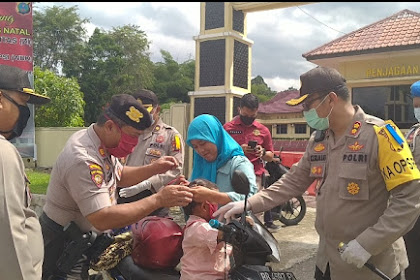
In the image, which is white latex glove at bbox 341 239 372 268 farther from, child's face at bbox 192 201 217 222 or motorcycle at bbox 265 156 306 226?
motorcycle at bbox 265 156 306 226

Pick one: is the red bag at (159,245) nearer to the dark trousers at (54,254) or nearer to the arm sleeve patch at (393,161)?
the dark trousers at (54,254)

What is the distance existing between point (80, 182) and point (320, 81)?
4.31ft

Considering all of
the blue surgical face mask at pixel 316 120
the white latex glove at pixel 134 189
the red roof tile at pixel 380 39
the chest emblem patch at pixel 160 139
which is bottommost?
the white latex glove at pixel 134 189

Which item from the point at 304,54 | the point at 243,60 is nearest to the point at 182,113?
the point at 243,60

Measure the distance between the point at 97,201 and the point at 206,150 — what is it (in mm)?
974

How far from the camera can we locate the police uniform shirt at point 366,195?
1955 millimetres

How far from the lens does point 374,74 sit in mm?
11352

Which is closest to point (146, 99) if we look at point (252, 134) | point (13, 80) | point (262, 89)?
point (252, 134)

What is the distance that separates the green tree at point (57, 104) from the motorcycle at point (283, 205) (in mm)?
13539

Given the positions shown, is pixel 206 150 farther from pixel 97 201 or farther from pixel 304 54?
pixel 304 54

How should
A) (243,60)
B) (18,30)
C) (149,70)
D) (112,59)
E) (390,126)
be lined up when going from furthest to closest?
(149,70) → (112,59) → (243,60) → (18,30) → (390,126)

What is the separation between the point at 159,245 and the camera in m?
2.30

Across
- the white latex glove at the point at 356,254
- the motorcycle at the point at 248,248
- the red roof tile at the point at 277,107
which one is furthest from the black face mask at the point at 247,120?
the red roof tile at the point at 277,107

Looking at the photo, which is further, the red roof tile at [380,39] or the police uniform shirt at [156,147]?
the red roof tile at [380,39]
